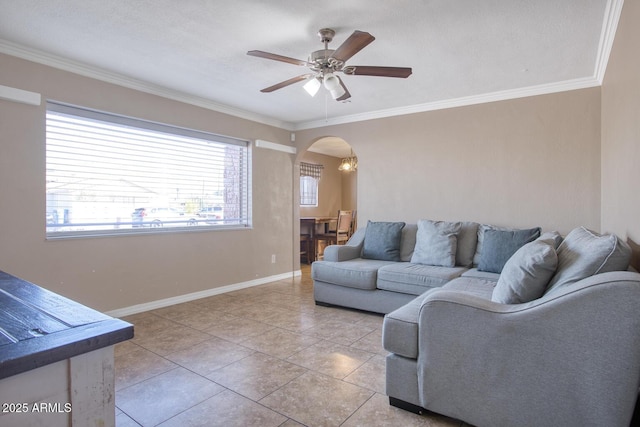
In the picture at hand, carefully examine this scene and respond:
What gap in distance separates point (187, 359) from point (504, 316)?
6.92 ft

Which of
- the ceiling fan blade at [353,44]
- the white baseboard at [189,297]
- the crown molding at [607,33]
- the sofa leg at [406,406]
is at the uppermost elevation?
the crown molding at [607,33]

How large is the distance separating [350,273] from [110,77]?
3.06m

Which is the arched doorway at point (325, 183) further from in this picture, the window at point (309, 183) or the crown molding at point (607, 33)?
the crown molding at point (607, 33)

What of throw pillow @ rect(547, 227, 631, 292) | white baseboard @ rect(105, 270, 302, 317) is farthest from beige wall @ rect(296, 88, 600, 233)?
throw pillow @ rect(547, 227, 631, 292)

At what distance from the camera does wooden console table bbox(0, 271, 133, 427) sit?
616mm

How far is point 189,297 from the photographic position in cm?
414

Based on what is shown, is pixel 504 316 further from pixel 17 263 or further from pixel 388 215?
pixel 17 263

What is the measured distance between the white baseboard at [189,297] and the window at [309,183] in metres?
2.60

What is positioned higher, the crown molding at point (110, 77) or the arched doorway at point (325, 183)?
the crown molding at point (110, 77)

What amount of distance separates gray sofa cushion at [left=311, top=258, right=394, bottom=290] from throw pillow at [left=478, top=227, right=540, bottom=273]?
1002 millimetres

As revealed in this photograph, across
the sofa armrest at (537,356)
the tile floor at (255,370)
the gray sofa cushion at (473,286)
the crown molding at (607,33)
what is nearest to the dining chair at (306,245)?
the tile floor at (255,370)

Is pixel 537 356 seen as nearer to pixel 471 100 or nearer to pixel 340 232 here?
pixel 471 100

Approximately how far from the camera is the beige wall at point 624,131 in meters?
1.85

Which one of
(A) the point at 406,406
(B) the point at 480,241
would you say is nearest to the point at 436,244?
(B) the point at 480,241
